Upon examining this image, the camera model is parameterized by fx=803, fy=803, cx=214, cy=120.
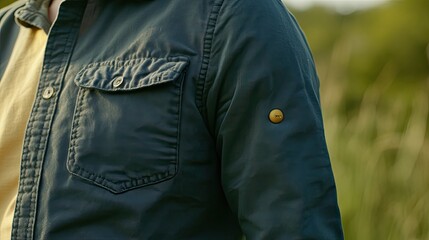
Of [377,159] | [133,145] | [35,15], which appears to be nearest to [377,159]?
[377,159]

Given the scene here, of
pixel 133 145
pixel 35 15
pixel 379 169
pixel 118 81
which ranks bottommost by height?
pixel 379 169

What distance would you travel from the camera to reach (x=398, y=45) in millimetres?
18000

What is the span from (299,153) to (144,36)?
0.41m

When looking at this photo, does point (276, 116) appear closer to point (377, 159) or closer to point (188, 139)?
point (188, 139)

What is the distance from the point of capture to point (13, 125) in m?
1.80

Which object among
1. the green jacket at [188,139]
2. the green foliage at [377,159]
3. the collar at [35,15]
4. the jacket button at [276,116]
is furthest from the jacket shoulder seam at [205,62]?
the green foliage at [377,159]

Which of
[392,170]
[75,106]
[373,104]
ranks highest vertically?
[75,106]

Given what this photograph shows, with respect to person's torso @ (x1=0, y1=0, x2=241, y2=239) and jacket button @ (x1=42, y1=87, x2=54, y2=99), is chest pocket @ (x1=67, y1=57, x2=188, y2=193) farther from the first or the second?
jacket button @ (x1=42, y1=87, x2=54, y2=99)

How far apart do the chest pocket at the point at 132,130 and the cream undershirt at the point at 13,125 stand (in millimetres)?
213

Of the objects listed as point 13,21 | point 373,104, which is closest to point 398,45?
point 373,104

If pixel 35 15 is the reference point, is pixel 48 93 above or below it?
below

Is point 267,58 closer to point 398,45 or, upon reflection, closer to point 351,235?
point 351,235

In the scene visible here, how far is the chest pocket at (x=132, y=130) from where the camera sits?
5.20ft

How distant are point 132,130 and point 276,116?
285 millimetres
